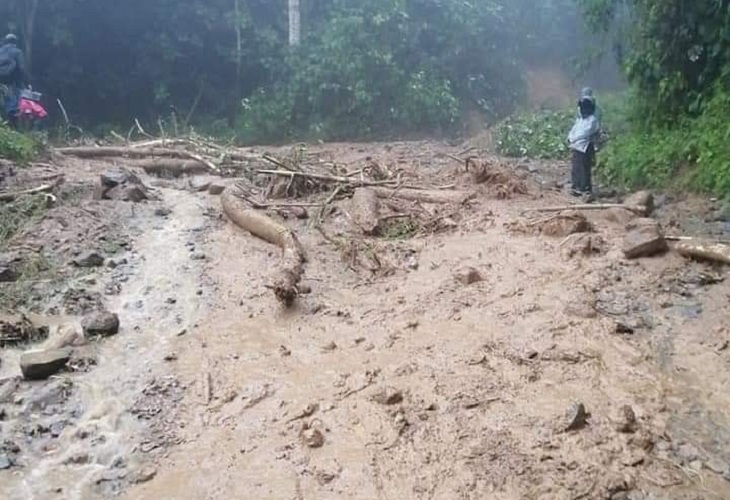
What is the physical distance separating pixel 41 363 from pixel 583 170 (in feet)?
23.2

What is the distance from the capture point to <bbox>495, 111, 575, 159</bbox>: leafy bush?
14.0 metres

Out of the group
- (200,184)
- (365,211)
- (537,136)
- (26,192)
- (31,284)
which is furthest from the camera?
(537,136)

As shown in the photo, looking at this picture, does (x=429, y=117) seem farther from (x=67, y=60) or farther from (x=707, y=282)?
(x=707, y=282)

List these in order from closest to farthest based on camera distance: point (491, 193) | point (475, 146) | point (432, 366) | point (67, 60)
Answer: point (432, 366), point (491, 193), point (475, 146), point (67, 60)

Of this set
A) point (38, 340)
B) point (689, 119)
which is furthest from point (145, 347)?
point (689, 119)

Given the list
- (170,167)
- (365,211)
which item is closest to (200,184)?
(170,167)

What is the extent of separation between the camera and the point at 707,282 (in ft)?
18.3

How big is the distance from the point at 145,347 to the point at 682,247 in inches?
177

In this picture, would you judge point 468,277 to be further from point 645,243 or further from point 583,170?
point 583,170

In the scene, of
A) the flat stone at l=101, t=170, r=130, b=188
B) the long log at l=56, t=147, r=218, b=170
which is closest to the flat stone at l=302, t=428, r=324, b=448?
the flat stone at l=101, t=170, r=130, b=188

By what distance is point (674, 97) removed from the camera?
32.0ft

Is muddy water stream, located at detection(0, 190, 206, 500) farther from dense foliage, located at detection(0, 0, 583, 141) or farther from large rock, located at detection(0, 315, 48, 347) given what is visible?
dense foliage, located at detection(0, 0, 583, 141)

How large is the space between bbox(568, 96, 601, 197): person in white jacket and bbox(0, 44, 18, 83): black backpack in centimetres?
893

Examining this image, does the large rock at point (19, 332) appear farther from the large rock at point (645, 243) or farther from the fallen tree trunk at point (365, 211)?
the large rock at point (645, 243)
